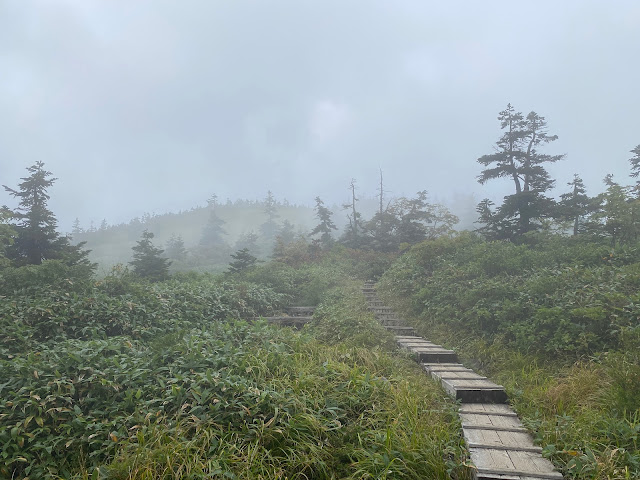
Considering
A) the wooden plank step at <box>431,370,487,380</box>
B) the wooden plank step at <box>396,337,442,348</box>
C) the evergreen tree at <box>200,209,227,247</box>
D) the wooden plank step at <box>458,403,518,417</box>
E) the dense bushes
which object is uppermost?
the evergreen tree at <box>200,209,227,247</box>

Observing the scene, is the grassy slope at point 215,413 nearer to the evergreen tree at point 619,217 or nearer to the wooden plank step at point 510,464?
the wooden plank step at point 510,464

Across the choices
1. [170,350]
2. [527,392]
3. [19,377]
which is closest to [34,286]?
[19,377]

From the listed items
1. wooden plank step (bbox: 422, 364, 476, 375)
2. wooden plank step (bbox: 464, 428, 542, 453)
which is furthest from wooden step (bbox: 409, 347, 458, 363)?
wooden plank step (bbox: 464, 428, 542, 453)

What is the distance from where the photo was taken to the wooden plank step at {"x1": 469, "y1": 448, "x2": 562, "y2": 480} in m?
2.99

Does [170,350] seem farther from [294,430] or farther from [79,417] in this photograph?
[294,430]

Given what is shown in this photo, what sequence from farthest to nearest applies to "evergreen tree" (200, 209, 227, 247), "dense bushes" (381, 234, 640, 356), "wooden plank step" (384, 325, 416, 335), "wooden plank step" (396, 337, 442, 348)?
1. "evergreen tree" (200, 209, 227, 247)
2. "wooden plank step" (384, 325, 416, 335)
3. "wooden plank step" (396, 337, 442, 348)
4. "dense bushes" (381, 234, 640, 356)

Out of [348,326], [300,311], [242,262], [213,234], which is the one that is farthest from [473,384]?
[213,234]

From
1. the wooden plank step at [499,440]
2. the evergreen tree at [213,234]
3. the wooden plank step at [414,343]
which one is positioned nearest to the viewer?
the wooden plank step at [499,440]

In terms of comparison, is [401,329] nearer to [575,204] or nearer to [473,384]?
[473,384]

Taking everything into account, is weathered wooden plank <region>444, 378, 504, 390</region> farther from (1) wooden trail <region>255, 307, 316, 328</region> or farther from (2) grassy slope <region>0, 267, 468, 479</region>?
(1) wooden trail <region>255, 307, 316, 328</region>

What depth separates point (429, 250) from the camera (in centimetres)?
1287

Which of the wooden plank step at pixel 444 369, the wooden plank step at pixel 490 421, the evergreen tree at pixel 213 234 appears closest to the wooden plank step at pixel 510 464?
the wooden plank step at pixel 490 421

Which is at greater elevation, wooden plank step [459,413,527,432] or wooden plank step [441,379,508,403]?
wooden plank step [441,379,508,403]

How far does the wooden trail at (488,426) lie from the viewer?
3.06 metres
